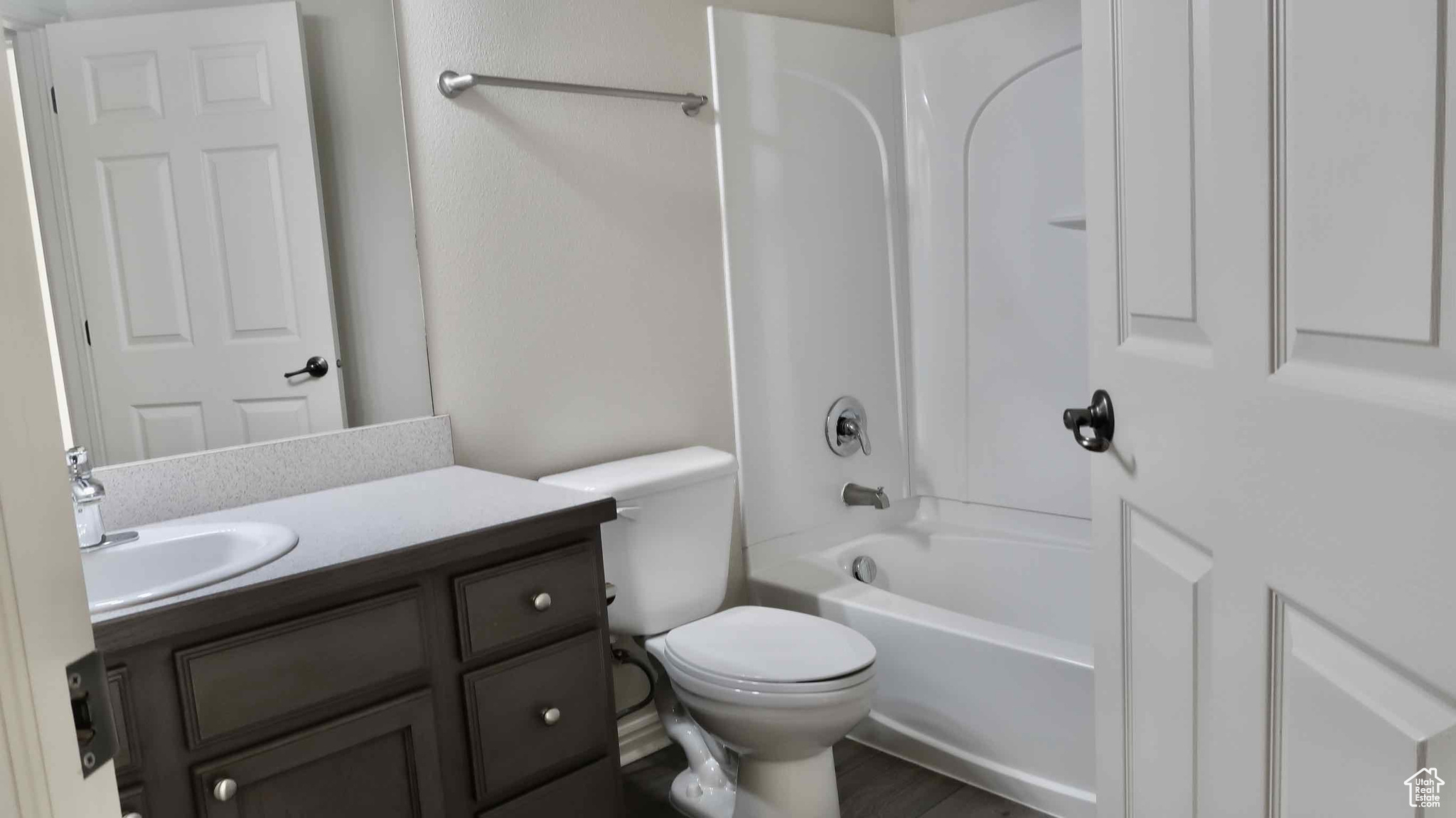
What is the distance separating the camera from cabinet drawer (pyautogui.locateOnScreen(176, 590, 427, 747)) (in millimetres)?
1287

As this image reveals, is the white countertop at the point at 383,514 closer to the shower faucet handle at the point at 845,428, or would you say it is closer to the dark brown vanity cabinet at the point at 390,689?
the dark brown vanity cabinet at the point at 390,689

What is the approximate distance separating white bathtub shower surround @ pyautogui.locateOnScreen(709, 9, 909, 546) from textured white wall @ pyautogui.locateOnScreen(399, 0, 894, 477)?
0.24 ft

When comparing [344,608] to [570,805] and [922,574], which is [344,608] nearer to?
[570,805]

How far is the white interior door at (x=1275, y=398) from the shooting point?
2.24 ft

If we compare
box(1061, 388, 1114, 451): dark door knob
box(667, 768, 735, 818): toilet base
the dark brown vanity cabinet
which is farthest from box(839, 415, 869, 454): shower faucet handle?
box(1061, 388, 1114, 451): dark door knob

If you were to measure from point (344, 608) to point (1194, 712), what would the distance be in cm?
110

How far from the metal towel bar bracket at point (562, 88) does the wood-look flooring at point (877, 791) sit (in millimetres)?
1546

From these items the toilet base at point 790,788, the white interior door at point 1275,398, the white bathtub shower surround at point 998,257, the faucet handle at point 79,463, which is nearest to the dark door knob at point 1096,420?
the white interior door at point 1275,398

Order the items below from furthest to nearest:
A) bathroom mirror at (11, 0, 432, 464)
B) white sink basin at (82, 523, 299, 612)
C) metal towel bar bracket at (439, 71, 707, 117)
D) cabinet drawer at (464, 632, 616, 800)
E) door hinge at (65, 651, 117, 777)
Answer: metal towel bar bracket at (439, 71, 707, 117) < bathroom mirror at (11, 0, 432, 464) < cabinet drawer at (464, 632, 616, 800) < white sink basin at (82, 523, 299, 612) < door hinge at (65, 651, 117, 777)

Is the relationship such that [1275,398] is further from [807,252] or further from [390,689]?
[807,252]

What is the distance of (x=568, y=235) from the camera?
229cm

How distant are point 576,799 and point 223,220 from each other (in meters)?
1.22

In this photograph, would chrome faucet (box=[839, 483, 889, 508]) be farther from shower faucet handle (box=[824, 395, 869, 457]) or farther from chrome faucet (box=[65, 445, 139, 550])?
chrome faucet (box=[65, 445, 139, 550])

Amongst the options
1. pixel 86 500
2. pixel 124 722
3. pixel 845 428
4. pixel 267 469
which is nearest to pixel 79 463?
pixel 86 500
